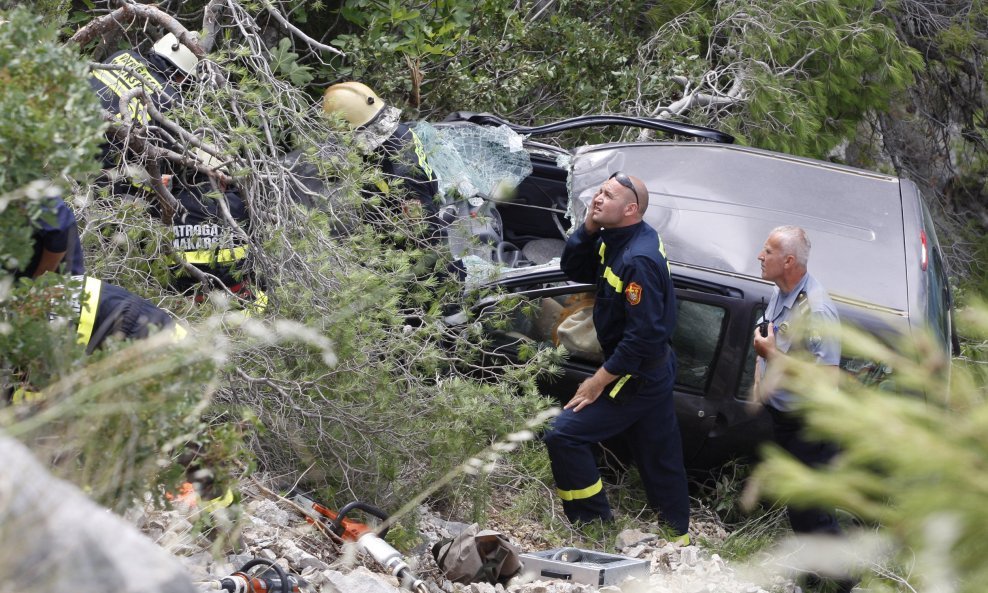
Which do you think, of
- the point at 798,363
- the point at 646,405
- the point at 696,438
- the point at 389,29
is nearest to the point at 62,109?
the point at 798,363

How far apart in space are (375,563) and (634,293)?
1688 mm

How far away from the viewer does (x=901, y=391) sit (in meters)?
4.63

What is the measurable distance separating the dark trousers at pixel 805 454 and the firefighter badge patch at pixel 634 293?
823mm

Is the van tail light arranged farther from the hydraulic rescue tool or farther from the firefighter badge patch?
→ the hydraulic rescue tool

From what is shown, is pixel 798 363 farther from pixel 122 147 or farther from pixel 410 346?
pixel 122 147

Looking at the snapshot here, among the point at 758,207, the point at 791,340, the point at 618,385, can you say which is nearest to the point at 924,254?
the point at 758,207

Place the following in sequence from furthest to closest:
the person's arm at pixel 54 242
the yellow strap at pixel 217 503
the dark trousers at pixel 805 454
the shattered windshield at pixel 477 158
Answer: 1. the shattered windshield at pixel 477 158
2. the dark trousers at pixel 805 454
3. the person's arm at pixel 54 242
4. the yellow strap at pixel 217 503

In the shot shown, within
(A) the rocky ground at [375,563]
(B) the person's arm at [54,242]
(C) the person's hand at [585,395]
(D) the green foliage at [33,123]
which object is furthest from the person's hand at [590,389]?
(D) the green foliage at [33,123]

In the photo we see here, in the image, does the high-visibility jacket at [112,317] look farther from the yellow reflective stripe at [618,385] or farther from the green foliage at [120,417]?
the yellow reflective stripe at [618,385]

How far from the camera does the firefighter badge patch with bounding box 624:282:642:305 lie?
4617 mm

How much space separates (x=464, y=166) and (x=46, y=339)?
360 centimetres

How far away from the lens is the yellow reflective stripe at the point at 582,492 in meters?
4.86

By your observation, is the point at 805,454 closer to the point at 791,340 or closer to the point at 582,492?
the point at 791,340

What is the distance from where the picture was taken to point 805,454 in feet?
15.5
